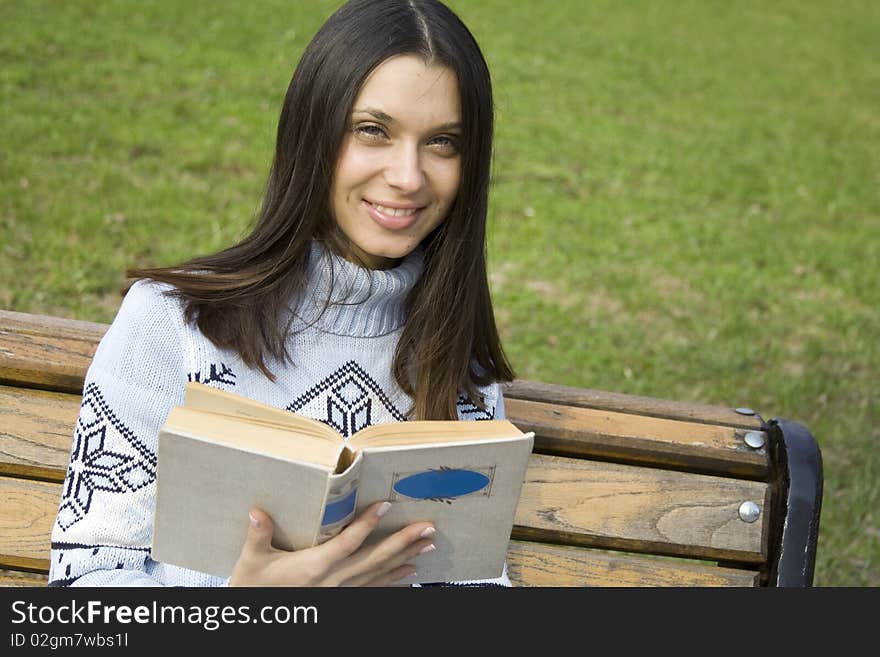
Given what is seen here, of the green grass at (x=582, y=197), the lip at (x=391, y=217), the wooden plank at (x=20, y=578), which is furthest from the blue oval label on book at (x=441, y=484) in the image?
the green grass at (x=582, y=197)

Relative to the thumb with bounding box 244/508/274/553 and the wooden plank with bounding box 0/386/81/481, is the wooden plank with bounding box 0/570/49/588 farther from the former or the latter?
the thumb with bounding box 244/508/274/553

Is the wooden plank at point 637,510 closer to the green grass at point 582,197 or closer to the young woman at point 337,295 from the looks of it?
the young woman at point 337,295

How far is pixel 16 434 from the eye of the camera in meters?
2.34

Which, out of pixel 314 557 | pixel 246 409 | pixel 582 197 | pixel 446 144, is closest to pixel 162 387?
pixel 246 409

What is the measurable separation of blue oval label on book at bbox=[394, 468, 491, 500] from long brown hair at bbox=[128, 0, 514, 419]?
49cm

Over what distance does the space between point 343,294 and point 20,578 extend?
3.07 feet

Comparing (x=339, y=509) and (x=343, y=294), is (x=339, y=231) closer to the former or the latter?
(x=343, y=294)

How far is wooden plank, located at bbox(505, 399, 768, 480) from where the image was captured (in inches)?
100.0

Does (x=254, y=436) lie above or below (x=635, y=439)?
above

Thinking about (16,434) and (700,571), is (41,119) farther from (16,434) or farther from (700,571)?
(700,571)

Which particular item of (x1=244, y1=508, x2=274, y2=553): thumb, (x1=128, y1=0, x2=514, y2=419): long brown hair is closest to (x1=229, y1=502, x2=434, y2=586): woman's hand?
(x1=244, y1=508, x2=274, y2=553): thumb

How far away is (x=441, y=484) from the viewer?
5.97 ft

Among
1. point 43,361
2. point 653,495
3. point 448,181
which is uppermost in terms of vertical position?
point 448,181

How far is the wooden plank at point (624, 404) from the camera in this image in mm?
2617
